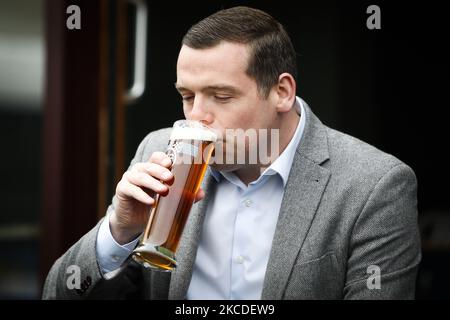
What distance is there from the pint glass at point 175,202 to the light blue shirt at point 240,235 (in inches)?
11.3

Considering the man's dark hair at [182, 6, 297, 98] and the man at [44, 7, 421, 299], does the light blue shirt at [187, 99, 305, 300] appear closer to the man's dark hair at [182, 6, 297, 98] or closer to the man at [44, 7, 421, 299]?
the man at [44, 7, 421, 299]

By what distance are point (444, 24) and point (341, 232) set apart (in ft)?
11.2

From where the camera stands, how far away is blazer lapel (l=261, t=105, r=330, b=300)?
1405 mm

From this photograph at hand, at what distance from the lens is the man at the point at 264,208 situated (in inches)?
54.8

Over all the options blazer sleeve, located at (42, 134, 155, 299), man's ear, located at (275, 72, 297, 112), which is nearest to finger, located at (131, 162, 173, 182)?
blazer sleeve, located at (42, 134, 155, 299)

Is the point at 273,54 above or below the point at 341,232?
above

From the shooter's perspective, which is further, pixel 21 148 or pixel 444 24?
pixel 21 148

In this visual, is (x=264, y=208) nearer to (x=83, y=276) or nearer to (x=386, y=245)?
(x=386, y=245)

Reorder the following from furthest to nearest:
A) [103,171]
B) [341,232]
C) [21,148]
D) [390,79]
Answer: [21,148], [390,79], [103,171], [341,232]

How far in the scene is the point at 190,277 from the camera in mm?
1516

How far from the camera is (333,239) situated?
1.44m

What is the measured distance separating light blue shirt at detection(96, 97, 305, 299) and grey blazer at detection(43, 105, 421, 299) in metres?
0.05
